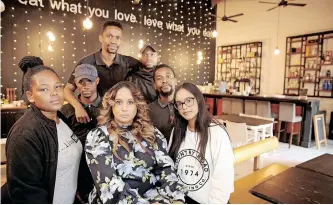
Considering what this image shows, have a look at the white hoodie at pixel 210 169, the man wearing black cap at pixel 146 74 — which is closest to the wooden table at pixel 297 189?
the white hoodie at pixel 210 169

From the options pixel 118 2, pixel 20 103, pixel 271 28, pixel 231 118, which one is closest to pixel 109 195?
pixel 231 118

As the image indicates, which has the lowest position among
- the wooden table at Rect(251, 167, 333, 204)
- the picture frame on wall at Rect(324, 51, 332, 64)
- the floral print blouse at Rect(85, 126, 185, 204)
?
the wooden table at Rect(251, 167, 333, 204)

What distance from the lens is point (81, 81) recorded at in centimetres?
179

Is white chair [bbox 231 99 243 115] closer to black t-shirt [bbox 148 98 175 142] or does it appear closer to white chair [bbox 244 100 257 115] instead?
white chair [bbox 244 100 257 115]

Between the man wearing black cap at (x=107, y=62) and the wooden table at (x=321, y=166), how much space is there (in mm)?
1775

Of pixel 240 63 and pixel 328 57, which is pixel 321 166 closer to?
pixel 328 57

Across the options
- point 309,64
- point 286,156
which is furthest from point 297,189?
point 309,64

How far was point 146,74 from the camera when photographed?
229 centimetres

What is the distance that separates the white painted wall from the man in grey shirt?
666 cm

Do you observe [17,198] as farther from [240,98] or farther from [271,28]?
[271,28]

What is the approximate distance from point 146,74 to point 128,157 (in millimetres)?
1014

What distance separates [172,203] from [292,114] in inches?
183


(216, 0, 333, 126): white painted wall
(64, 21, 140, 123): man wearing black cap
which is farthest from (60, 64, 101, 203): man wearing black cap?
(216, 0, 333, 126): white painted wall

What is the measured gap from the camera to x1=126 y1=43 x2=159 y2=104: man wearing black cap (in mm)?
2246
